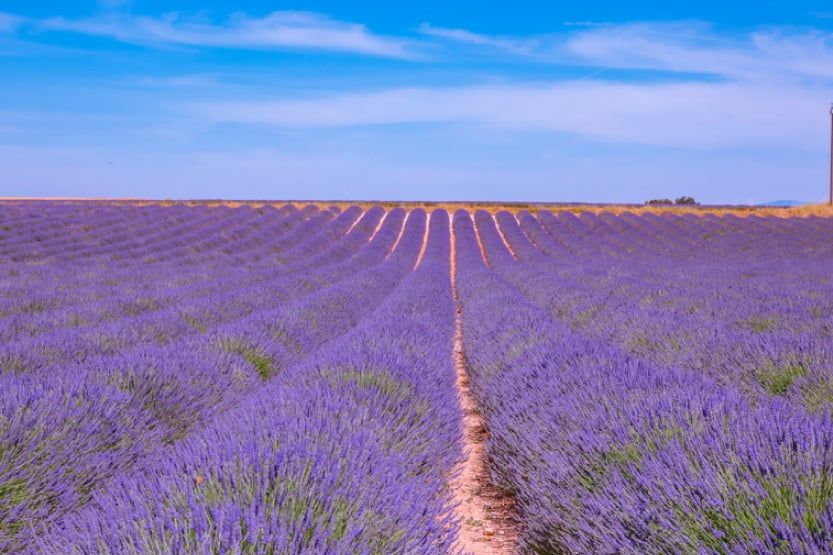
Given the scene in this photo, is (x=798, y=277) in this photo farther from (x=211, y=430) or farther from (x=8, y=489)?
(x=8, y=489)

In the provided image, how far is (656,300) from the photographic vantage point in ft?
26.3

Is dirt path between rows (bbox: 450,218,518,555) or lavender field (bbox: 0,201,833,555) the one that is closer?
lavender field (bbox: 0,201,833,555)

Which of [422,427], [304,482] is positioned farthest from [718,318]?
[304,482]

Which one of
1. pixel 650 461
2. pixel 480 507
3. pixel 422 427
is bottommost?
pixel 480 507

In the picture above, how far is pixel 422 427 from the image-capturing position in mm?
3252

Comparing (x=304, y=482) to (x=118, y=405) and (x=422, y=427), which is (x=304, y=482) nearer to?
(x=422, y=427)

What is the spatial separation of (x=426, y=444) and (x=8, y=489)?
1.77 metres

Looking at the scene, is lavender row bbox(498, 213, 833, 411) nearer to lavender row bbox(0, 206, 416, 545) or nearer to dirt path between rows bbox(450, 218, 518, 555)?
dirt path between rows bbox(450, 218, 518, 555)

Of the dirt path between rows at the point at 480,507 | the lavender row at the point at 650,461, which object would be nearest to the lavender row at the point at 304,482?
the dirt path between rows at the point at 480,507

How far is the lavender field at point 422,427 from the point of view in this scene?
1.79 metres

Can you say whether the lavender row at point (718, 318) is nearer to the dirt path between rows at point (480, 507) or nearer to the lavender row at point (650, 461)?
the lavender row at point (650, 461)

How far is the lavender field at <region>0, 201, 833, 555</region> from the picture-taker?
179 cm

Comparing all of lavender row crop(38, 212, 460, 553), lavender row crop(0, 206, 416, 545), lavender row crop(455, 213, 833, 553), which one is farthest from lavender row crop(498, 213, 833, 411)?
lavender row crop(0, 206, 416, 545)

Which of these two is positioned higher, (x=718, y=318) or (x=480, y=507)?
(x=718, y=318)
